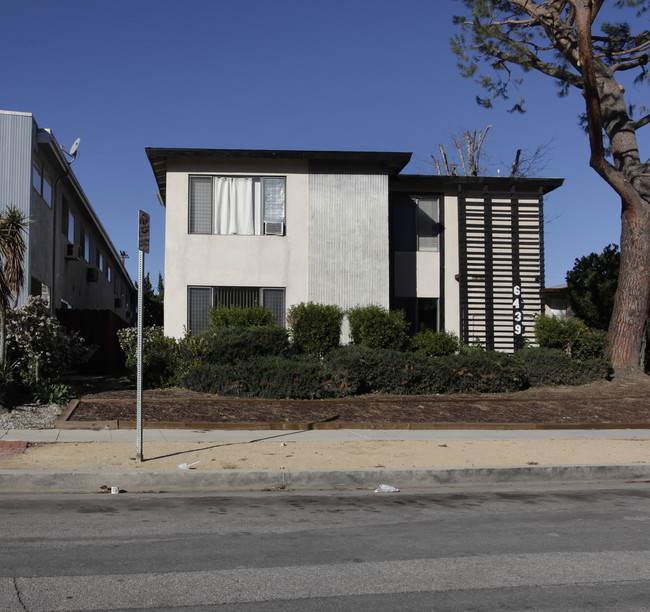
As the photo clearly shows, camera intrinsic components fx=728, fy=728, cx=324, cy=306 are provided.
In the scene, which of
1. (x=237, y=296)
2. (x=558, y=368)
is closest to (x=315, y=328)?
(x=237, y=296)

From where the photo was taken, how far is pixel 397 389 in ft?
51.2

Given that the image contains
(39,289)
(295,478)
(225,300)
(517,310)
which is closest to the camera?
(295,478)

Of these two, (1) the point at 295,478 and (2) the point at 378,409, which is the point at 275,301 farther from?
(1) the point at 295,478

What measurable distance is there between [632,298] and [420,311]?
18.2 ft

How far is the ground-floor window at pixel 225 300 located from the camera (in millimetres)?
18594

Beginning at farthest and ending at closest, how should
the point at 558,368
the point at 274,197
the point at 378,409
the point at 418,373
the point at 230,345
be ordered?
the point at 274,197 → the point at 558,368 → the point at 230,345 → the point at 418,373 → the point at 378,409

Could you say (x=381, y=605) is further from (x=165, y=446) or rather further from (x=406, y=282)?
(x=406, y=282)

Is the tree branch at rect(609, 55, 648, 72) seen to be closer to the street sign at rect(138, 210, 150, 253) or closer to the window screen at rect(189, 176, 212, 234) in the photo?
the window screen at rect(189, 176, 212, 234)

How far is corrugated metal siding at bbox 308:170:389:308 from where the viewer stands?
18984 mm

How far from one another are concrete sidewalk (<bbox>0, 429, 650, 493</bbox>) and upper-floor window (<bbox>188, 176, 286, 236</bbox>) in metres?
8.12

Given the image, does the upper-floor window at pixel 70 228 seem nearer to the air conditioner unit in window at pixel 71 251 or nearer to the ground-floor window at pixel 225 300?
the air conditioner unit in window at pixel 71 251

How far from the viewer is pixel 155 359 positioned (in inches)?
635

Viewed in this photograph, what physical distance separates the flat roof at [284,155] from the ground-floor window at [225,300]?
339cm

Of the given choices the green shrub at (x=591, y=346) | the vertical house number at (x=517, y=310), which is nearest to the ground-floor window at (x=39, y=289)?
the vertical house number at (x=517, y=310)
